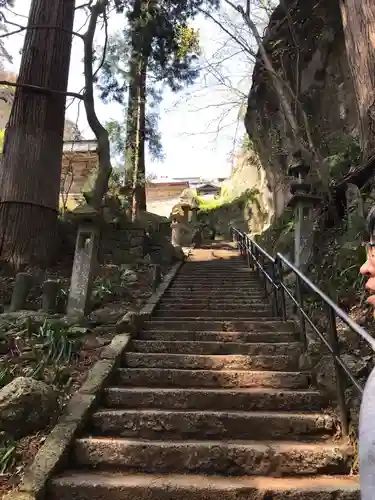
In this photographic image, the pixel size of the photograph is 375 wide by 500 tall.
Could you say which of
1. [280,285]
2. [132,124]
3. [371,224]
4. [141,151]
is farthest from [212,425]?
[132,124]

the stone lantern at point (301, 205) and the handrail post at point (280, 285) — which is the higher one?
the stone lantern at point (301, 205)

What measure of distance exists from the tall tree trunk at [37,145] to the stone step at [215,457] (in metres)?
4.84

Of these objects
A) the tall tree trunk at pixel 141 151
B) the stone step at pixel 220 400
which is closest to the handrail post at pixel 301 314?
the stone step at pixel 220 400

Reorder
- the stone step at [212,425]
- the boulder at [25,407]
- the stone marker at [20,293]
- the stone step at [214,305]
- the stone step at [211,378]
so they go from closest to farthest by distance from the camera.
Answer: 1. the boulder at [25,407]
2. the stone step at [212,425]
3. the stone step at [211,378]
4. the stone marker at [20,293]
5. the stone step at [214,305]

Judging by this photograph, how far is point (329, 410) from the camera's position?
3.44 m

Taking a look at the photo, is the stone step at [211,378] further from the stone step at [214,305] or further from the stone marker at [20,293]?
the stone marker at [20,293]

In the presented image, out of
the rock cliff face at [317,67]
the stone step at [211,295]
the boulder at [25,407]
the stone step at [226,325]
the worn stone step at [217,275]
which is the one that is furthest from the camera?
the rock cliff face at [317,67]

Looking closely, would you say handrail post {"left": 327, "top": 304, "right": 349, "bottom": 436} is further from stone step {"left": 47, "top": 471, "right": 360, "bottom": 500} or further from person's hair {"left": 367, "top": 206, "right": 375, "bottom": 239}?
person's hair {"left": 367, "top": 206, "right": 375, "bottom": 239}

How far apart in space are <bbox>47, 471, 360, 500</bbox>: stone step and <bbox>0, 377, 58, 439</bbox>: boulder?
51 centimetres

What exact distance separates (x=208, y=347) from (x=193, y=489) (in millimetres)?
2000

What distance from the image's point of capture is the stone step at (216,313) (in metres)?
5.83

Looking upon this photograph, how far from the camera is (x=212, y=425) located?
329 centimetres

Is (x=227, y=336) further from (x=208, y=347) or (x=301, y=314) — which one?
(x=301, y=314)

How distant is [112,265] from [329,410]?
5.63 meters
